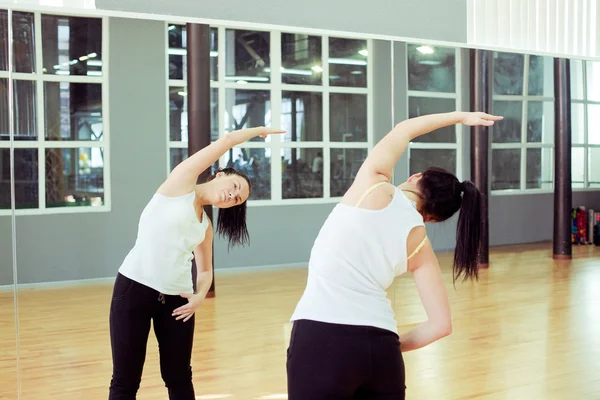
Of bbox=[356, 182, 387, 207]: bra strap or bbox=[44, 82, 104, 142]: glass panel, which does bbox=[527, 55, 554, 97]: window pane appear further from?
bbox=[356, 182, 387, 207]: bra strap

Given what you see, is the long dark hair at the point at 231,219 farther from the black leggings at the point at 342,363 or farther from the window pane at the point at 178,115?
the black leggings at the point at 342,363

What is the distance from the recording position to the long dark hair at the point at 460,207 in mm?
1986

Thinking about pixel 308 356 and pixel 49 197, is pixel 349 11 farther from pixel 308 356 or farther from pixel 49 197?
pixel 308 356

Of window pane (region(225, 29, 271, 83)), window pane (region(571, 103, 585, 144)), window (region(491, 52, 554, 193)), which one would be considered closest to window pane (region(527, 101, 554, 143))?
window (region(491, 52, 554, 193))

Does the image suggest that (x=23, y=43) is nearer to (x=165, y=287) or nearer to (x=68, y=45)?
(x=68, y=45)

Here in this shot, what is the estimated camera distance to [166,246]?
2746 mm

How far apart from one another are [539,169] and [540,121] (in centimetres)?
33

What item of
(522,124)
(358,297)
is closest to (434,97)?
(522,124)

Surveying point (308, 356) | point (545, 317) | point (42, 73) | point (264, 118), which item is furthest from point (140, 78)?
point (545, 317)

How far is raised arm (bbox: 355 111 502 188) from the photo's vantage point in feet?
6.17

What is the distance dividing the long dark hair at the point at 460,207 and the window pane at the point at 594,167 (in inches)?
152

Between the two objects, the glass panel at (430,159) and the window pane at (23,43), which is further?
the glass panel at (430,159)

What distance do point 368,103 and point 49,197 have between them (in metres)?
1.81

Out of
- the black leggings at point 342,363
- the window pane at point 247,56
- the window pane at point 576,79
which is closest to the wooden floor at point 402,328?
the window pane at point 247,56
